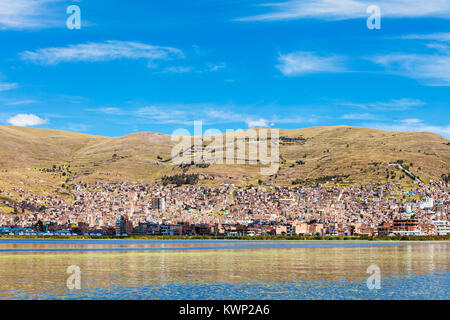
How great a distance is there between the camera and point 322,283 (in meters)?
61.7

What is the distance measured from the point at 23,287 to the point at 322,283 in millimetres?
31871

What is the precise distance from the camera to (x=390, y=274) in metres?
73.1

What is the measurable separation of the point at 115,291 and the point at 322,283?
902 inches
